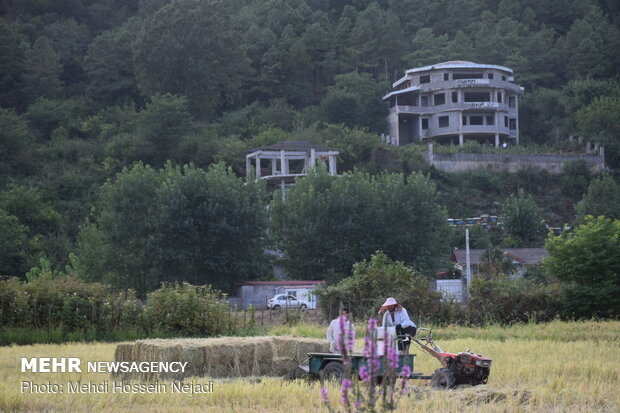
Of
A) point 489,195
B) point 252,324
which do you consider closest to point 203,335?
point 252,324

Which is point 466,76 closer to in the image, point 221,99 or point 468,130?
point 468,130

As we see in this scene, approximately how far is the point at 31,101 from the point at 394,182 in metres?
40.5

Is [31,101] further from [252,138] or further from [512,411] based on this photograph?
[512,411]

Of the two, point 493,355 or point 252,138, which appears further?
point 252,138

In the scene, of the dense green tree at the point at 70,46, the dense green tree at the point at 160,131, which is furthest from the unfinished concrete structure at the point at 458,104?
the dense green tree at the point at 70,46

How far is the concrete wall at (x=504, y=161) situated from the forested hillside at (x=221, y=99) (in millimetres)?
1298

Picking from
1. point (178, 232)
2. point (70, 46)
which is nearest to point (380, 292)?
point (178, 232)

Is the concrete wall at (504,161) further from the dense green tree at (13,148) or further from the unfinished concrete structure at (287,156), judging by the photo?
the dense green tree at (13,148)

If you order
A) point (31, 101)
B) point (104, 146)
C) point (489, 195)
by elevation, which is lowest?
point (489, 195)

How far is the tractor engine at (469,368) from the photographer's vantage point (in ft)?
47.0

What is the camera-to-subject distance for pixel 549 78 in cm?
8825

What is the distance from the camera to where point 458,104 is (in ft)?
250

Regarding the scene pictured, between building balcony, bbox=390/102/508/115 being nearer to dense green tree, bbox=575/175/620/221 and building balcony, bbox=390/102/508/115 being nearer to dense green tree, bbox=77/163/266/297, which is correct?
dense green tree, bbox=575/175/620/221

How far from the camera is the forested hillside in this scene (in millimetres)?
49031
